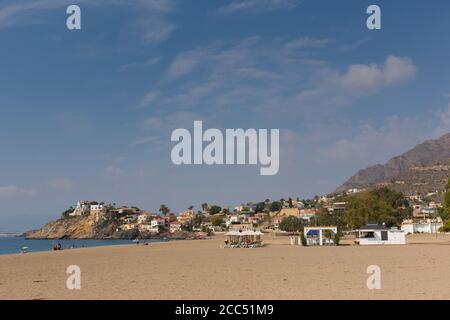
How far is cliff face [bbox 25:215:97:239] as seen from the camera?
16712cm

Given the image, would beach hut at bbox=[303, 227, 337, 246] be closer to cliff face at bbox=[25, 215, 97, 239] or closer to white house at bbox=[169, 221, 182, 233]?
white house at bbox=[169, 221, 182, 233]

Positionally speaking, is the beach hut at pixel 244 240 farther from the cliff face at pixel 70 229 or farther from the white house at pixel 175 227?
the cliff face at pixel 70 229

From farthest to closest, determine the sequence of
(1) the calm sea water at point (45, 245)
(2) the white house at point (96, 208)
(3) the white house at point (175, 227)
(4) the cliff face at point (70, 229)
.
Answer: (2) the white house at point (96, 208), (4) the cliff face at point (70, 229), (3) the white house at point (175, 227), (1) the calm sea water at point (45, 245)

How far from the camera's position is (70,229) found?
173875 millimetres

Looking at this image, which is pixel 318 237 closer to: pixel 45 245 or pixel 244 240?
pixel 244 240

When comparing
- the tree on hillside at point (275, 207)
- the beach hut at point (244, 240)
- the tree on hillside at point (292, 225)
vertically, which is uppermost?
the tree on hillside at point (275, 207)

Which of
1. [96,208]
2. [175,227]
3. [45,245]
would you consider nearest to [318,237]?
[45,245]

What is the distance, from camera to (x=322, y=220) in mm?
83438

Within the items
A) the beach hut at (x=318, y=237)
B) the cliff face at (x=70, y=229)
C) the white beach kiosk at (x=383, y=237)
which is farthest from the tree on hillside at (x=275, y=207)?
the white beach kiosk at (x=383, y=237)

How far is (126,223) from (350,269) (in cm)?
15911

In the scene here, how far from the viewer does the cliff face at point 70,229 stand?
548ft

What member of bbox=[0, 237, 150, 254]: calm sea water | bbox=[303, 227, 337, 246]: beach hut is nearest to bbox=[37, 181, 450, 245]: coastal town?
bbox=[303, 227, 337, 246]: beach hut

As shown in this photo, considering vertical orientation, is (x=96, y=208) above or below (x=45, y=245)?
above
